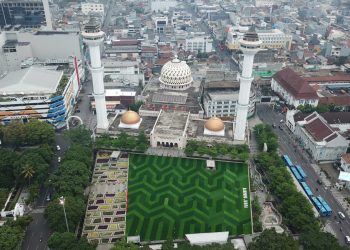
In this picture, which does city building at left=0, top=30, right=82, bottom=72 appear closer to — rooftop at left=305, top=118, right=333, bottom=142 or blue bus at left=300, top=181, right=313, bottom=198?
rooftop at left=305, top=118, right=333, bottom=142

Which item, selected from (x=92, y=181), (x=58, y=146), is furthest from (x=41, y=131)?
(x=92, y=181)

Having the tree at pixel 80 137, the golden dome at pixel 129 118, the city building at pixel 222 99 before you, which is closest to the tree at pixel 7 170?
the tree at pixel 80 137

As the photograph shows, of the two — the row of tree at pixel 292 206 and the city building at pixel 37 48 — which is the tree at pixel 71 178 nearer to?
the row of tree at pixel 292 206

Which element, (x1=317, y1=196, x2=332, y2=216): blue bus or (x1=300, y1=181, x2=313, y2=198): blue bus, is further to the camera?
(x1=300, y1=181, x2=313, y2=198): blue bus

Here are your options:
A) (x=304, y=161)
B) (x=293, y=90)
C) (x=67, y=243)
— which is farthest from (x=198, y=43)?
(x=67, y=243)

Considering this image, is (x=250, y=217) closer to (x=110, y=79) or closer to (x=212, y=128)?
(x=212, y=128)

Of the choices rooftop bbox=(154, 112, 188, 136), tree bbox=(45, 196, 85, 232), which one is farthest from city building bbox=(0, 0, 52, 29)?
tree bbox=(45, 196, 85, 232)
